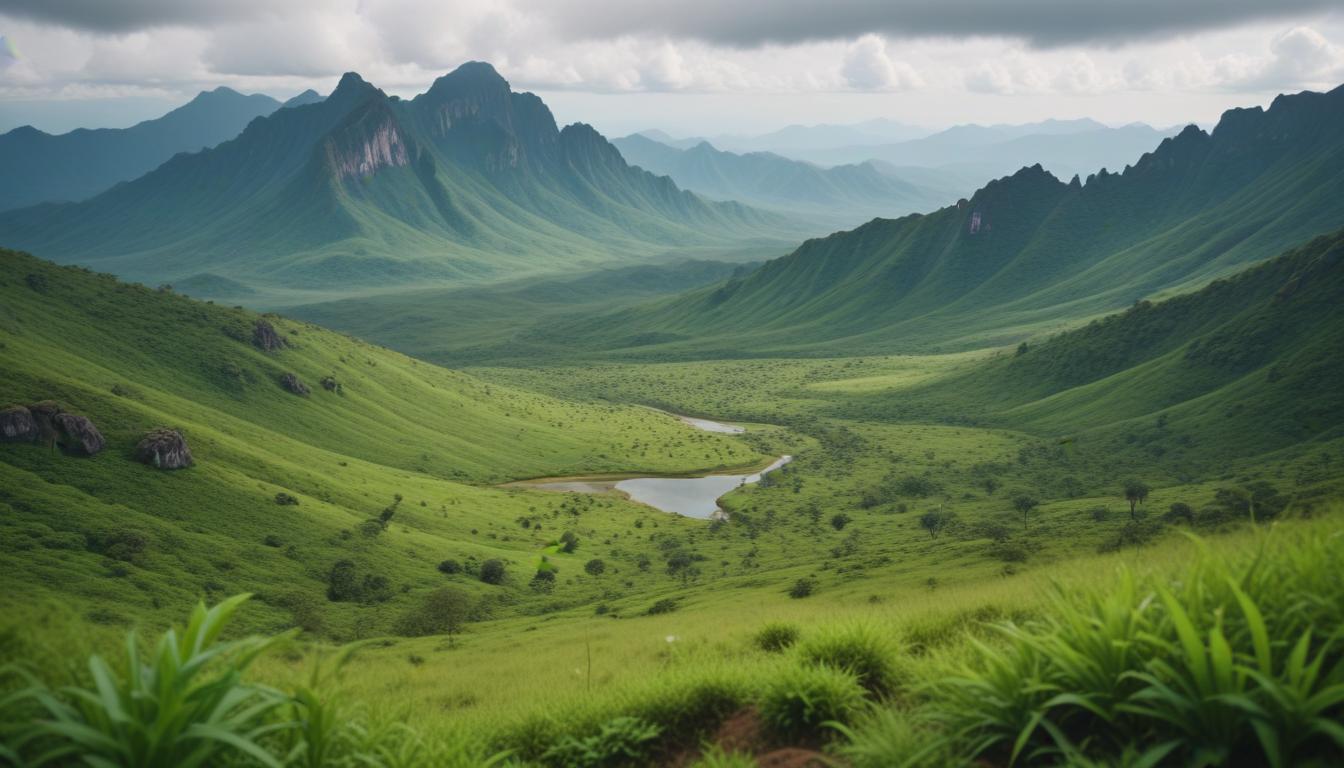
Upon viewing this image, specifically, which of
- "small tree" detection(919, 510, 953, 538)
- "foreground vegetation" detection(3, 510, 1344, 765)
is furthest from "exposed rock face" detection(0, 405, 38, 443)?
"small tree" detection(919, 510, 953, 538)

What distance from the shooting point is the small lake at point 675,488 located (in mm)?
145250

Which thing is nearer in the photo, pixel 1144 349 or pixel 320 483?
pixel 320 483

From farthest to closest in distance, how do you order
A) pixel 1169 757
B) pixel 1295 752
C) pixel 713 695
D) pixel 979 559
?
pixel 979 559 → pixel 713 695 → pixel 1169 757 → pixel 1295 752

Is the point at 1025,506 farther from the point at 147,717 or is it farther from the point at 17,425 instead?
the point at 17,425

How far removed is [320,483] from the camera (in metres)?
113

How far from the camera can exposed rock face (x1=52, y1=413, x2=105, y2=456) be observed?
9006cm

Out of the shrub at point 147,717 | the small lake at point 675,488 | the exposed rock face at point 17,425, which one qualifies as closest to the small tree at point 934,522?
the small lake at point 675,488

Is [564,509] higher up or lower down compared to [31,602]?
lower down

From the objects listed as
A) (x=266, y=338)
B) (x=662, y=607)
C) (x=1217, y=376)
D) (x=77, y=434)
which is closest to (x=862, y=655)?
(x=662, y=607)

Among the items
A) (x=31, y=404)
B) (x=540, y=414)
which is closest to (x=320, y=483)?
(x=31, y=404)

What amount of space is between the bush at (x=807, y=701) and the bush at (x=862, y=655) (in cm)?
55

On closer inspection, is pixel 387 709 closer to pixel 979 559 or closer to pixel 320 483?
pixel 979 559

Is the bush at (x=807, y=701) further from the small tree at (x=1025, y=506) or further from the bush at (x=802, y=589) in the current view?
the small tree at (x=1025, y=506)

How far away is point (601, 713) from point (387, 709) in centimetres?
311
